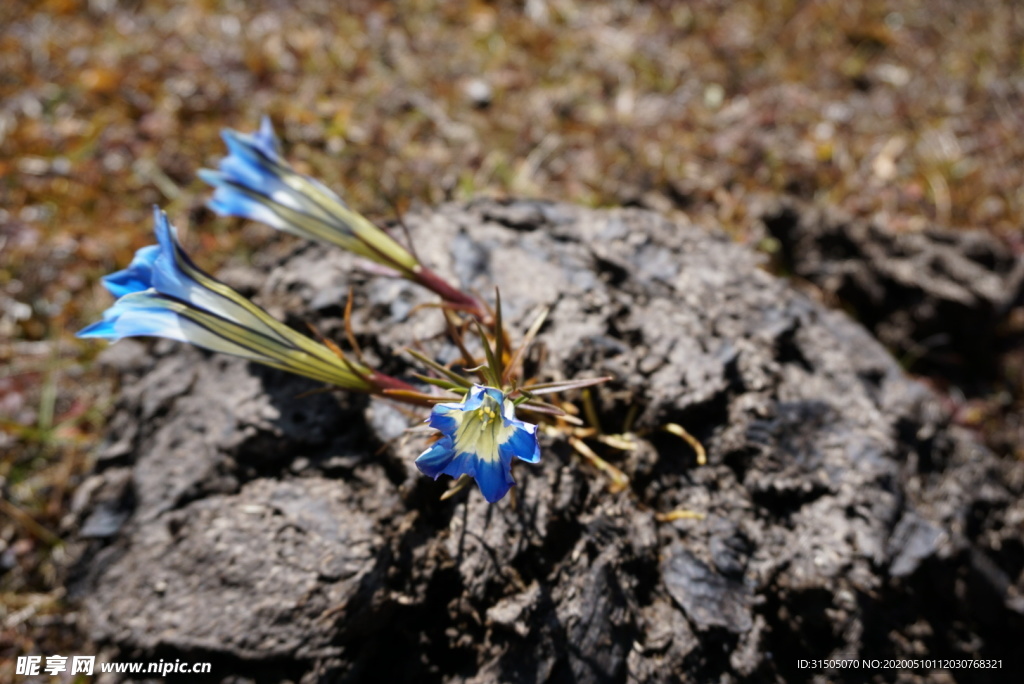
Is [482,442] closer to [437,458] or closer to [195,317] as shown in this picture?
[437,458]

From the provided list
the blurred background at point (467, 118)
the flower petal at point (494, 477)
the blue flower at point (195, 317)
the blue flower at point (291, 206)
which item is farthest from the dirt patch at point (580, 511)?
the blurred background at point (467, 118)

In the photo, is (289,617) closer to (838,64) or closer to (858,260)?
(858,260)

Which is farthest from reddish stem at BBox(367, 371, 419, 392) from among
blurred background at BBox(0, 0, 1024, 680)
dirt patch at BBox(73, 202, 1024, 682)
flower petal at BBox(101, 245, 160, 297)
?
blurred background at BBox(0, 0, 1024, 680)

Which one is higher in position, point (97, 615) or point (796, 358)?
point (796, 358)

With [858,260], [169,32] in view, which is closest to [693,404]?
[858,260]

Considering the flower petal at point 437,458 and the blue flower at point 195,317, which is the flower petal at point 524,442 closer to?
the flower petal at point 437,458

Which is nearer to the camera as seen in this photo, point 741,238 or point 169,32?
point 741,238

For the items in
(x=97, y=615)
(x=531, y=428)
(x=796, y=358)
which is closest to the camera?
(x=531, y=428)

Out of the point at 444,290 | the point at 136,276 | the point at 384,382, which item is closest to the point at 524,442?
the point at 384,382
